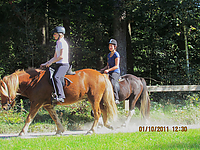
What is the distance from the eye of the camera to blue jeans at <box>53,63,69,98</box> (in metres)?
6.33

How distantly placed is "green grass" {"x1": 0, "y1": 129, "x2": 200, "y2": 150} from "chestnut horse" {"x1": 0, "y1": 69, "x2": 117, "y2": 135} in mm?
820

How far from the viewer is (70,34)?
1373cm

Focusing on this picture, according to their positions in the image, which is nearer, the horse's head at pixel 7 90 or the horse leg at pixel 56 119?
the horse's head at pixel 7 90

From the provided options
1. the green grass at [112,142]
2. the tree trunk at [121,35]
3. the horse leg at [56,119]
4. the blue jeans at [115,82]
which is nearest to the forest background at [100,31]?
the tree trunk at [121,35]

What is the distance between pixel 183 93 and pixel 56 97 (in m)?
7.35

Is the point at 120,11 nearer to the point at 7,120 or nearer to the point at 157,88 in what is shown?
the point at 157,88

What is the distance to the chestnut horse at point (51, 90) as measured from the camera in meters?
6.30

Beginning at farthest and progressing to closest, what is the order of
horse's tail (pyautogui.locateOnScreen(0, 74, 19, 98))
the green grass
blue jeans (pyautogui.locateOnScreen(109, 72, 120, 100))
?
blue jeans (pyautogui.locateOnScreen(109, 72, 120, 100)) → horse's tail (pyautogui.locateOnScreen(0, 74, 19, 98)) → the green grass

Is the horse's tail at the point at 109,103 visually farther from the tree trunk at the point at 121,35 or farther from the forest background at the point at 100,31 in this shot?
the forest background at the point at 100,31

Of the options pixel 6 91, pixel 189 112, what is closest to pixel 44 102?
pixel 6 91

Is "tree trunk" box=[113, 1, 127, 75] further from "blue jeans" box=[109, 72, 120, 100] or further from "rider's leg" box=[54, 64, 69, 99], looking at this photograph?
"rider's leg" box=[54, 64, 69, 99]

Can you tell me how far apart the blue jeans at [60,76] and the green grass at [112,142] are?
115 centimetres

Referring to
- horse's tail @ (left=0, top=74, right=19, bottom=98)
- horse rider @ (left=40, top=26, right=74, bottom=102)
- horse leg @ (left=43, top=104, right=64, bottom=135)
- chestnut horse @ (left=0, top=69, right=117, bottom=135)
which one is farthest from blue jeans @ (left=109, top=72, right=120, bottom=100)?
horse's tail @ (left=0, top=74, right=19, bottom=98)

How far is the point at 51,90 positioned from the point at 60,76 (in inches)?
17.2
